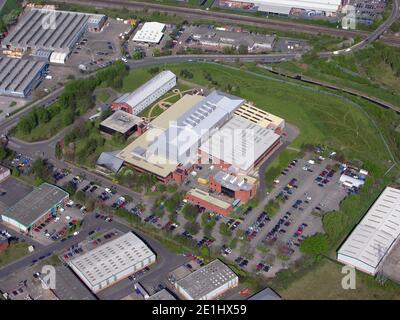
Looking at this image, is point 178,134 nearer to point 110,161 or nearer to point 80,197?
point 110,161

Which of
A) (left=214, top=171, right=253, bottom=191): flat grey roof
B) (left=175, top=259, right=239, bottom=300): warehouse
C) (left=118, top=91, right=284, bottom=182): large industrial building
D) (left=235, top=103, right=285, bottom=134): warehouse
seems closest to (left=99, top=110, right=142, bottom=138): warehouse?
(left=118, top=91, right=284, bottom=182): large industrial building

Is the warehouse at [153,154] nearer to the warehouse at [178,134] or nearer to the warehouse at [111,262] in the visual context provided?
the warehouse at [178,134]

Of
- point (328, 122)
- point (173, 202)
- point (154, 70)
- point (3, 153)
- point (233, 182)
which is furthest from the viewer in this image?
point (154, 70)

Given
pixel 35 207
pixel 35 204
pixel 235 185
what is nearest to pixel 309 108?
pixel 235 185

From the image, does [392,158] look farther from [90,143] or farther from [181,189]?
[90,143]

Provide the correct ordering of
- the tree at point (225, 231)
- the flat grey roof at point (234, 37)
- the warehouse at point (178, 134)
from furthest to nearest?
the flat grey roof at point (234, 37), the warehouse at point (178, 134), the tree at point (225, 231)

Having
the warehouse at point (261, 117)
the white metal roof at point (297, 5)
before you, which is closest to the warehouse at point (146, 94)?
the warehouse at point (261, 117)
